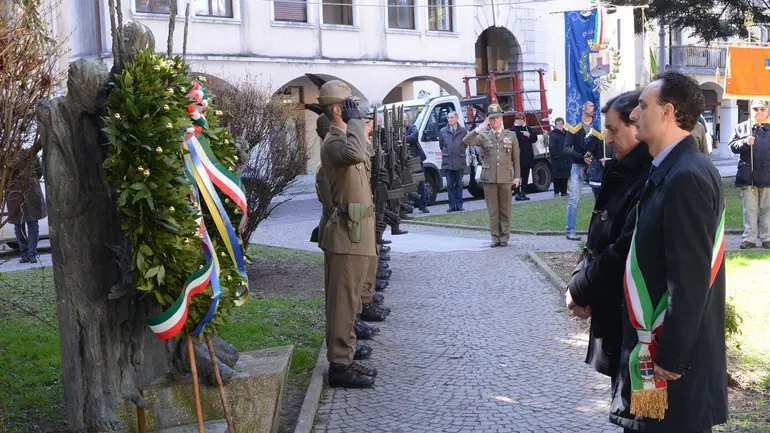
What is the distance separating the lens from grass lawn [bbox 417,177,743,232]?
15594 millimetres

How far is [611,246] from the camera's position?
12.9 feet

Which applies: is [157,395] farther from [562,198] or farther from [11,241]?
[562,198]

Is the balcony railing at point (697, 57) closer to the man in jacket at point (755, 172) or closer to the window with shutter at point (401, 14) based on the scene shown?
the window with shutter at point (401, 14)

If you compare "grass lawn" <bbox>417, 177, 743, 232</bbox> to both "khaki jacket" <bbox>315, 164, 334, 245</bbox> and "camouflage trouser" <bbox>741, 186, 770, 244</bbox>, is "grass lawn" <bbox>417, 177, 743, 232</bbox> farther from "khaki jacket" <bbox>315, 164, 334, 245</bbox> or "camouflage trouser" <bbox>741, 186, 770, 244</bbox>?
"khaki jacket" <bbox>315, 164, 334, 245</bbox>

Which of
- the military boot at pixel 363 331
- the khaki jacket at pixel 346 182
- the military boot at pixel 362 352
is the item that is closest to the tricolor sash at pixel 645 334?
the khaki jacket at pixel 346 182

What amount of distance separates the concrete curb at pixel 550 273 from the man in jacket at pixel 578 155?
1.69 metres

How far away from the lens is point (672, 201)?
3.48m

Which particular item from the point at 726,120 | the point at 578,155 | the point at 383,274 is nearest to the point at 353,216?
the point at 383,274

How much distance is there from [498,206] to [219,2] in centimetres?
1592

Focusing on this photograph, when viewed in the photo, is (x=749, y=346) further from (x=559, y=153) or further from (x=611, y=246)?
(x=559, y=153)

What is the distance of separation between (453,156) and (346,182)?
12.9 m

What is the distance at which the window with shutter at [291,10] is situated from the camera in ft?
92.1

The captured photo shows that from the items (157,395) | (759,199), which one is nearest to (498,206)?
(759,199)

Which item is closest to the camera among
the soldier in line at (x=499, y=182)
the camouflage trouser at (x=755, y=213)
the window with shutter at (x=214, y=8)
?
the camouflage trouser at (x=755, y=213)
